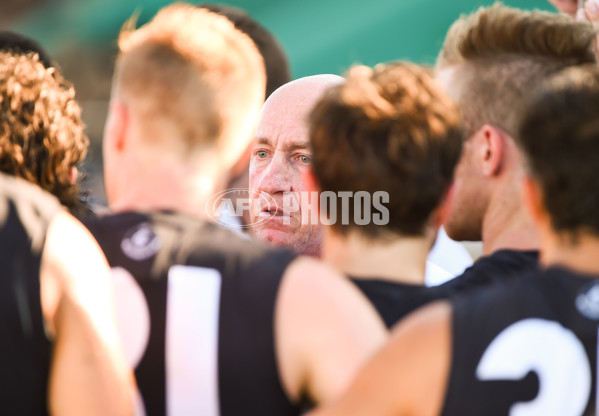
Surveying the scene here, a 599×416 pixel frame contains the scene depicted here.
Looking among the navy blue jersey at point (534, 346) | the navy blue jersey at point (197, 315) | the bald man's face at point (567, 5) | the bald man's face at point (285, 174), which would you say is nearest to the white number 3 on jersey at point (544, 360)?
the navy blue jersey at point (534, 346)

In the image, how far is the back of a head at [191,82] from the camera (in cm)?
184

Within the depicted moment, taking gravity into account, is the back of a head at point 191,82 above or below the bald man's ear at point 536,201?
above

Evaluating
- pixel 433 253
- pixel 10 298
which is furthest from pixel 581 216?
pixel 433 253

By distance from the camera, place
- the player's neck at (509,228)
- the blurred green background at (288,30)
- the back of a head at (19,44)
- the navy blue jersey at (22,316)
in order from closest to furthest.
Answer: the navy blue jersey at (22,316)
the player's neck at (509,228)
the back of a head at (19,44)
the blurred green background at (288,30)

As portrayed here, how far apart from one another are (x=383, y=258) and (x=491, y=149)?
0.86 m

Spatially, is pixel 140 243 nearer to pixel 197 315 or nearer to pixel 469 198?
pixel 197 315

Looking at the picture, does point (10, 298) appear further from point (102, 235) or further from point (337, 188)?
point (337, 188)

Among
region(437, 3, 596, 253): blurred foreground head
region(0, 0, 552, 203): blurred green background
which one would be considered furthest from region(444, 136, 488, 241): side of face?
region(0, 0, 552, 203): blurred green background

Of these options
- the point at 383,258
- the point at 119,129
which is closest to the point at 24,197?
the point at 119,129

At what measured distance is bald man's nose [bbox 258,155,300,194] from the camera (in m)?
3.29

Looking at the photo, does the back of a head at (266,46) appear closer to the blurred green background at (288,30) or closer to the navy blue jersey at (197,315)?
the navy blue jersey at (197,315)

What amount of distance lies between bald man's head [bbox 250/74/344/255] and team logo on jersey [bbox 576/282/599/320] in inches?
65.7

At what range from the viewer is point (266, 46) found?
4.09 metres

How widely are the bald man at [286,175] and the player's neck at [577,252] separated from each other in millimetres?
1400
